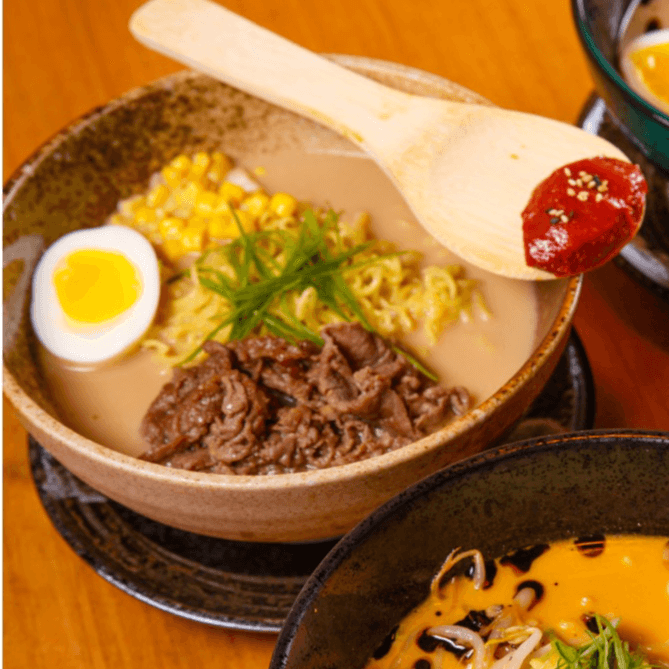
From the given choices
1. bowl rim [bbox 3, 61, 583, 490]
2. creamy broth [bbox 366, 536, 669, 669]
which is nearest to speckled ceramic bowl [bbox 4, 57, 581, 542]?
bowl rim [bbox 3, 61, 583, 490]

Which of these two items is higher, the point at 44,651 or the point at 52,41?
the point at 52,41

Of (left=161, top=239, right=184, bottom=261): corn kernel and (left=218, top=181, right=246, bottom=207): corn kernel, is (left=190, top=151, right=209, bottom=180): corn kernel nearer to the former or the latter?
(left=218, top=181, right=246, bottom=207): corn kernel

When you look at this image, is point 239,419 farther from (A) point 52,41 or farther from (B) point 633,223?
(A) point 52,41

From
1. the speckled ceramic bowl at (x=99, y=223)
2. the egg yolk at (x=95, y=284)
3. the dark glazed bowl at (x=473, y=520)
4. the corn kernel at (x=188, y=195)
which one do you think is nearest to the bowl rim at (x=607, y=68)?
the speckled ceramic bowl at (x=99, y=223)

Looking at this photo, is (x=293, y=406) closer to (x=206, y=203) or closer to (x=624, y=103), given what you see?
(x=206, y=203)

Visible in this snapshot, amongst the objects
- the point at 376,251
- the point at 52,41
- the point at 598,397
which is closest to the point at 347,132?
the point at 376,251

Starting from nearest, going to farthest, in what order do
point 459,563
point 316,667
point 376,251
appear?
1. point 316,667
2. point 459,563
3. point 376,251
